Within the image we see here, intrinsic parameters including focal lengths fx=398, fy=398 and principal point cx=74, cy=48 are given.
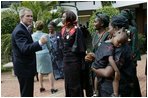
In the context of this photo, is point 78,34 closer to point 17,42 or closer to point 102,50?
point 17,42

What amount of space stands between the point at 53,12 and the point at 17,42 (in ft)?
35.8

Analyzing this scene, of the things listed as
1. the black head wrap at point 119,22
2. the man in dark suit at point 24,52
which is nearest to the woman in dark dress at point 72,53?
the man in dark suit at point 24,52

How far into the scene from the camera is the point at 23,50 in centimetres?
518

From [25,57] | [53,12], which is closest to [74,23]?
[25,57]

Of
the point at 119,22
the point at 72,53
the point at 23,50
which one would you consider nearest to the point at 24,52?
the point at 23,50

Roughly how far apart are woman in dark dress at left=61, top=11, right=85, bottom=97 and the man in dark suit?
590mm

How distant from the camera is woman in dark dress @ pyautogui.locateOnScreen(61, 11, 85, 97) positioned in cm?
579

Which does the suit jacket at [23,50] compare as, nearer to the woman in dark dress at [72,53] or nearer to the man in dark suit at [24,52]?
the man in dark suit at [24,52]

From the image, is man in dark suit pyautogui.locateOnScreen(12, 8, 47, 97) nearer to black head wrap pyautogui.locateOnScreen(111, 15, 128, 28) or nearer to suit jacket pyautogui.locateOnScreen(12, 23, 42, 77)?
suit jacket pyautogui.locateOnScreen(12, 23, 42, 77)

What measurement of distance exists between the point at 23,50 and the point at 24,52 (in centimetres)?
3

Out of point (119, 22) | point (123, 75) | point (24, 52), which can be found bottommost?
point (123, 75)

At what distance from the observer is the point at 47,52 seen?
28.3ft

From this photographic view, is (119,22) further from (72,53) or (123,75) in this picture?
(72,53)

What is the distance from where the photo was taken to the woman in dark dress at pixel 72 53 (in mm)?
5793
